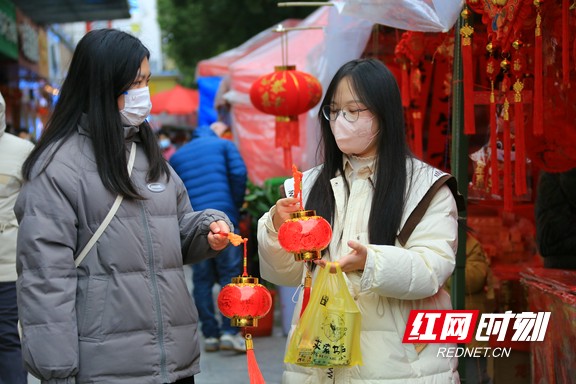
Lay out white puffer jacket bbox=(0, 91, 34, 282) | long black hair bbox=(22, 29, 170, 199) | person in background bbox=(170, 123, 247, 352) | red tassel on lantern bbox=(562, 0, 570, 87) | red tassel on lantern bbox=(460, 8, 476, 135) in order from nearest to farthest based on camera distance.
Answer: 1. long black hair bbox=(22, 29, 170, 199)
2. red tassel on lantern bbox=(562, 0, 570, 87)
3. red tassel on lantern bbox=(460, 8, 476, 135)
4. white puffer jacket bbox=(0, 91, 34, 282)
5. person in background bbox=(170, 123, 247, 352)

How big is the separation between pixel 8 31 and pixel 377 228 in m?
12.7

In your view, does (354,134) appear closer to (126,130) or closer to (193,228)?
(193,228)

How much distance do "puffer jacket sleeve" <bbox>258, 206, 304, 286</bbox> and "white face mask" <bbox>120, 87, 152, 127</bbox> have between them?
0.59 metres

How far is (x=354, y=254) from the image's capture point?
9.38 feet

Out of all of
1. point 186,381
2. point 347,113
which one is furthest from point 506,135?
point 186,381

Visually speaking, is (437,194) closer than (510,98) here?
Yes

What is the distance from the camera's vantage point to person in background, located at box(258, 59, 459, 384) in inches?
114

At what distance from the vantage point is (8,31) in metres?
14.4

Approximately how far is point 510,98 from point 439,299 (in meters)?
1.99

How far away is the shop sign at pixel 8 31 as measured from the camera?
45.1 ft

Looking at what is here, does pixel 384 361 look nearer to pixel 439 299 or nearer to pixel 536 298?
pixel 439 299

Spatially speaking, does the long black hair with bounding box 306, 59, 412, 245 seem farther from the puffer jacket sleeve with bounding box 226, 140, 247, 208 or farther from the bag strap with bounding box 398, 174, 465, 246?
the puffer jacket sleeve with bounding box 226, 140, 247, 208

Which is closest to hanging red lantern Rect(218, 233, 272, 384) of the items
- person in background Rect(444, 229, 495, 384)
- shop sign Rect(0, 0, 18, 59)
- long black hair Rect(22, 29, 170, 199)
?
long black hair Rect(22, 29, 170, 199)

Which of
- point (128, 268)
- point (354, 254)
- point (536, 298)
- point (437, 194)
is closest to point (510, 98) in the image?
point (536, 298)
